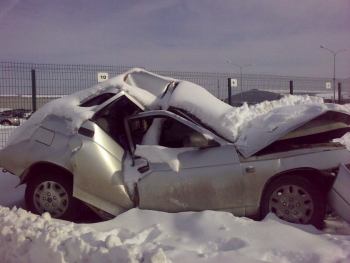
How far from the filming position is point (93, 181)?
496 centimetres

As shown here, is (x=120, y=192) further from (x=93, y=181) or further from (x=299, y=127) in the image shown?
(x=299, y=127)

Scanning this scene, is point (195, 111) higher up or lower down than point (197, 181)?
higher up

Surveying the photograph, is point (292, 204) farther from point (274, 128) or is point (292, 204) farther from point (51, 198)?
point (51, 198)

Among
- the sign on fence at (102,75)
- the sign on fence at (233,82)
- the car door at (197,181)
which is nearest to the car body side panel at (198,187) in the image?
the car door at (197,181)

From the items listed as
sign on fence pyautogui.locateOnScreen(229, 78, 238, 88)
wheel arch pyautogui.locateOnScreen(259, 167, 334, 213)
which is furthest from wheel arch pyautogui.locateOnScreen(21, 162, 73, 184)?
sign on fence pyautogui.locateOnScreen(229, 78, 238, 88)

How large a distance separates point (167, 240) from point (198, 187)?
1016 millimetres

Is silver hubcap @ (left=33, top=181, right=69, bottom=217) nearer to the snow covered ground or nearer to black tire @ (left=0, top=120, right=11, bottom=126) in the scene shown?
the snow covered ground

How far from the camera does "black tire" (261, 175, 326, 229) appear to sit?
4809 millimetres

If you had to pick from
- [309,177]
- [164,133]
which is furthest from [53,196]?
[309,177]

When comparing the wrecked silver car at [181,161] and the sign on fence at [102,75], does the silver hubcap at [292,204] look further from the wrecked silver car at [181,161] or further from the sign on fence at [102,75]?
the sign on fence at [102,75]

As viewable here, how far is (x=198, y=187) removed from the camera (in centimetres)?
482

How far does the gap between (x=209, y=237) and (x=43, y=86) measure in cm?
645

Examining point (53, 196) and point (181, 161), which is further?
point (53, 196)

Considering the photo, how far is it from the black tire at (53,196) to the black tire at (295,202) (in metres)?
2.33
